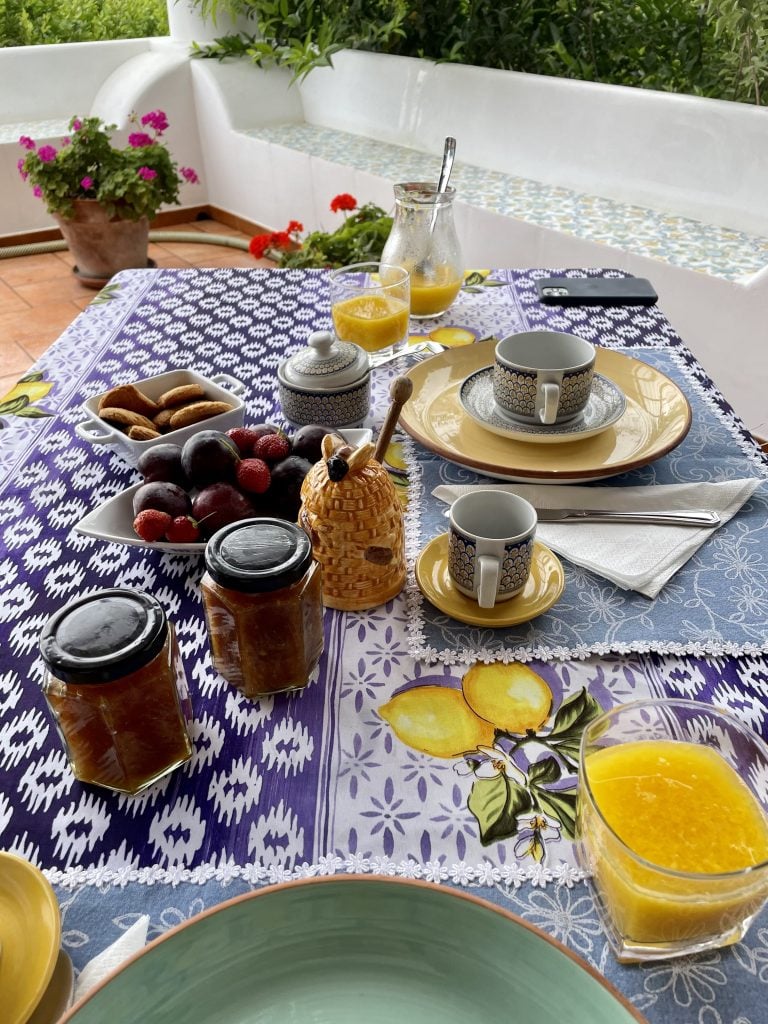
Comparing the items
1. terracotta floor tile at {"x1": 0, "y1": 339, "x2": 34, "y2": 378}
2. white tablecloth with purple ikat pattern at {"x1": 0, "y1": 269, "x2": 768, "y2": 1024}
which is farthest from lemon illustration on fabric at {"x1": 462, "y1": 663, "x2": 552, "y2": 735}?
terracotta floor tile at {"x1": 0, "y1": 339, "x2": 34, "y2": 378}

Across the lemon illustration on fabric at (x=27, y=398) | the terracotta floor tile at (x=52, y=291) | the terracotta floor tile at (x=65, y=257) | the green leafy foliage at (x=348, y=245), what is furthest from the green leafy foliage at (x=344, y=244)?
the terracotta floor tile at (x=65, y=257)

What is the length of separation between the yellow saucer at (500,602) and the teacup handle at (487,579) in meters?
0.02

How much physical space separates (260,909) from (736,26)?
3024mm

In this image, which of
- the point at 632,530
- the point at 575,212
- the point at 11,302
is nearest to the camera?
the point at 632,530

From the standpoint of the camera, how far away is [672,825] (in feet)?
1.49

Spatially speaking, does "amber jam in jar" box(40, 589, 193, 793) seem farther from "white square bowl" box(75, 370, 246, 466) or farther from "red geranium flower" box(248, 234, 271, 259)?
"red geranium flower" box(248, 234, 271, 259)

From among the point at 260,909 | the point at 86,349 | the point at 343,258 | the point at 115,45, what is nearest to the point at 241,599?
the point at 260,909

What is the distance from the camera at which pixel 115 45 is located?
4148 millimetres

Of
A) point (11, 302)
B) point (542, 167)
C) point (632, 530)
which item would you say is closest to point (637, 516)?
point (632, 530)

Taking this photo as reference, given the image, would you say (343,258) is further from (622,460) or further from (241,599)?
(241,599)

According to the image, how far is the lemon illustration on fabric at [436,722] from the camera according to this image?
1.91ft

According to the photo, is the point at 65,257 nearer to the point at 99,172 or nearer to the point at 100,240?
the point at 100,240

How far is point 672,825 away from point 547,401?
51cm

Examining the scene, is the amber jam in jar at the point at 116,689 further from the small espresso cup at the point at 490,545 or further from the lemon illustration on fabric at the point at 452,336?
the lemon illustration on fabric at the point at 452,336
